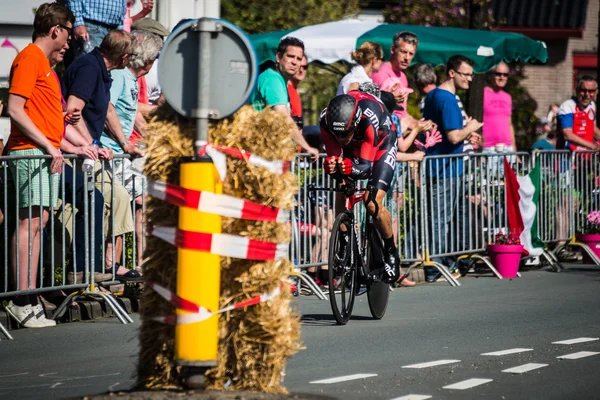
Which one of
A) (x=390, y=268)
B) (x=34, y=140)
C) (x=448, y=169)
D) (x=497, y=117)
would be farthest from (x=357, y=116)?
(x=497, y=117)

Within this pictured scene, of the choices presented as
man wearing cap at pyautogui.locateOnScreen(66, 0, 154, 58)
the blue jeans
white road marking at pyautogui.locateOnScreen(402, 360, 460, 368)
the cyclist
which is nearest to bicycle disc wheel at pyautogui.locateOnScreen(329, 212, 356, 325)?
the cyclist

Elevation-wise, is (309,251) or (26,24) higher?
(26,24)

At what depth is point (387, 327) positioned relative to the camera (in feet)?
34.6

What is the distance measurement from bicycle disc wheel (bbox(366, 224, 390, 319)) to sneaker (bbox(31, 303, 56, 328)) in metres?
2.75

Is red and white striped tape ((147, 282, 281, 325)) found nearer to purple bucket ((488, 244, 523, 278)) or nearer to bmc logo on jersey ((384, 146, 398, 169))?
bmc logo on jersey ((384, 146, 398, 169))

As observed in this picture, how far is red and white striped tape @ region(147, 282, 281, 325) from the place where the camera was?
669 centimetres

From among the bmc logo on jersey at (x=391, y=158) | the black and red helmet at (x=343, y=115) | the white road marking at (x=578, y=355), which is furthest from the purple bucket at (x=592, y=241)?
the white road marking at (x=578, y=355)

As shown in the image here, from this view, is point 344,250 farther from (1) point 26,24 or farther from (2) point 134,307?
(1) point 26,24

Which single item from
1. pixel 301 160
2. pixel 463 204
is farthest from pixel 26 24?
pixel 463 204

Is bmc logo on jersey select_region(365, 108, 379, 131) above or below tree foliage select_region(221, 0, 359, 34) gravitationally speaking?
below

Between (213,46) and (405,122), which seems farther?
(405,122)

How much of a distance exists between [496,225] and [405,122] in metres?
2.05

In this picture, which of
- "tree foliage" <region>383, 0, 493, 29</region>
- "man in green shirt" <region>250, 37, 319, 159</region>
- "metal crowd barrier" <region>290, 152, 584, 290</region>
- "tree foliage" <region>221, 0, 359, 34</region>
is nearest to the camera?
"man in green shirt" <region>250, 37, 319, 159</region>

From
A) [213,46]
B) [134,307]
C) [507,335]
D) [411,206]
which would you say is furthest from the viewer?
[411,206]
